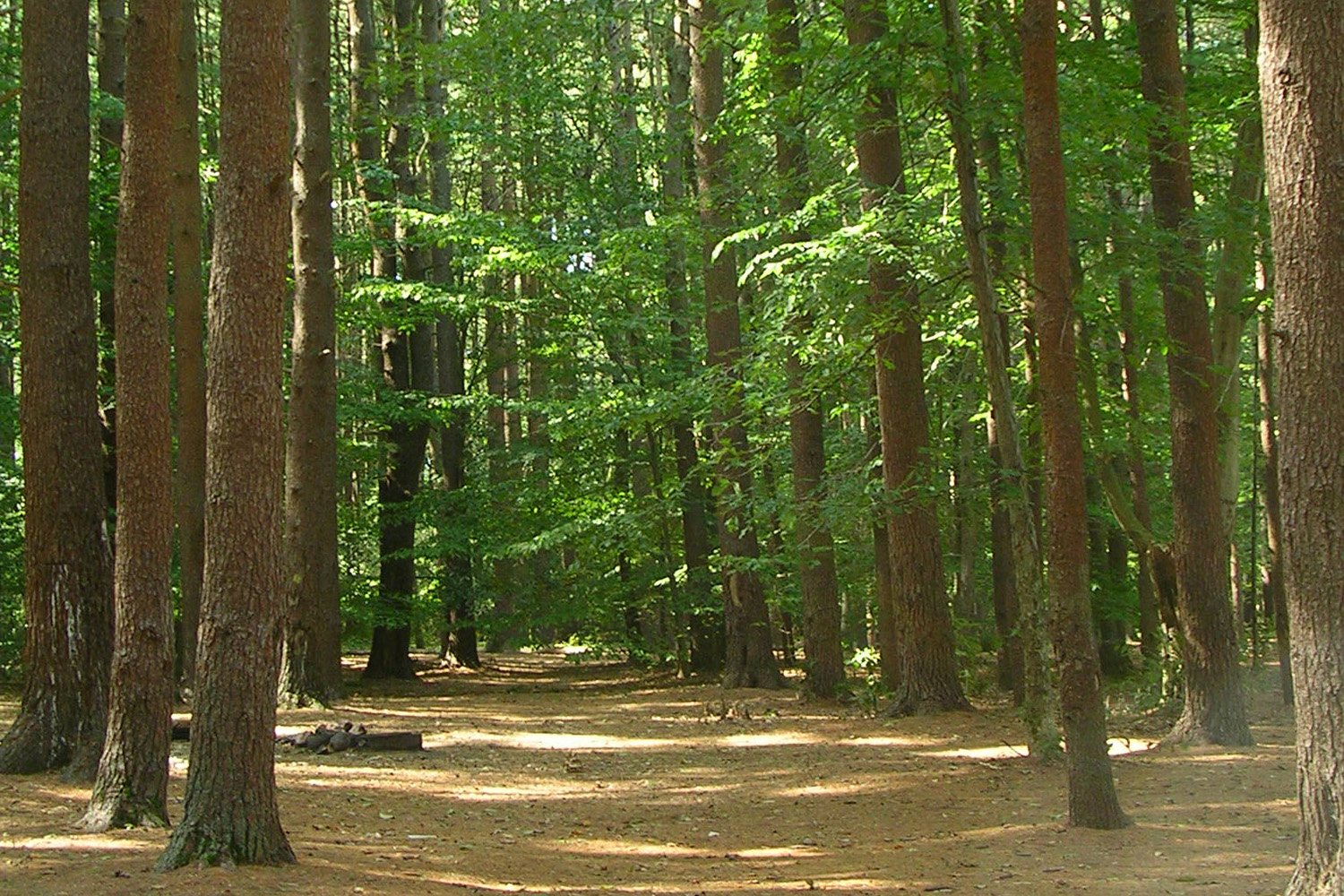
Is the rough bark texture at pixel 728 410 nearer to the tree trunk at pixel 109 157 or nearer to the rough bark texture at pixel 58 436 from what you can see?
the tree trunk at pixel 109 157

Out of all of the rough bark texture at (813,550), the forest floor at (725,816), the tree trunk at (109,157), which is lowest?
the forest floor at (725,816)

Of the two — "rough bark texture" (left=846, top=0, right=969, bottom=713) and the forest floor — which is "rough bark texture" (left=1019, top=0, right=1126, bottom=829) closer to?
the forest floor

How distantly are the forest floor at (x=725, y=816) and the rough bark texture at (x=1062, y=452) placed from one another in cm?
46

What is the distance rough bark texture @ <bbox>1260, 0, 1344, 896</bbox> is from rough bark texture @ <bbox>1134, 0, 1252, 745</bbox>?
6.15m

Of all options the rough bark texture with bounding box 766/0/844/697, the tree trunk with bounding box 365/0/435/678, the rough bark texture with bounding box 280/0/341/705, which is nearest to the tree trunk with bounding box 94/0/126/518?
the rough bark texture with bounding box 280/0/341/705

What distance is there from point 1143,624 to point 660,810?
36.8 ft

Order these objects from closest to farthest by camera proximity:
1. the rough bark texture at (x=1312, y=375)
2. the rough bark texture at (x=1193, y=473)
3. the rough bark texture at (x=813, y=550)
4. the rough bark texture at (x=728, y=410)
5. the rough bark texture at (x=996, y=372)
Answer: the rough bark texture at (x=1312, y=375), the rough bark texture at (x=996, y=372), the rough bark texture at (x=1193, y=473), the rough bark texture at (x=813, y=550), the rough bark texture at (x=728, y=410)

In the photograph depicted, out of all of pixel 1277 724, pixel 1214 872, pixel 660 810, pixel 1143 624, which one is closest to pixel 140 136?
pixel 660 810

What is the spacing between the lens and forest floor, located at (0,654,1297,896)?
25.6ft

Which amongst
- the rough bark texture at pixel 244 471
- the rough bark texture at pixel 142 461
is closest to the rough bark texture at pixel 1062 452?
the rough bark texture at pixel 244 471

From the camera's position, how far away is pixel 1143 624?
19.8 metres

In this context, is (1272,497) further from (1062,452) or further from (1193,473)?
(1062,452)

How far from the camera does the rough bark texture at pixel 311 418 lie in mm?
17469

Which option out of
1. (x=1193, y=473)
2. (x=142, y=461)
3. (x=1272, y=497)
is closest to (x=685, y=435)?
(x=1272, y=497)
